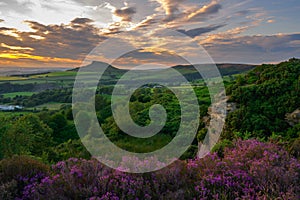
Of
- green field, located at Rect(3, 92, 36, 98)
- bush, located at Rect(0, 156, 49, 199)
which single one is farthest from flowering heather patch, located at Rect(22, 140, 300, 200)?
green field, located at Rect(3, 92, 36, 98)

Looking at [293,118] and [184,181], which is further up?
[293,118]

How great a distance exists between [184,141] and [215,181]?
6.41m

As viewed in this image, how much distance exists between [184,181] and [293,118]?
4402mm

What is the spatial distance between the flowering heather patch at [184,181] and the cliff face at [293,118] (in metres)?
3.07

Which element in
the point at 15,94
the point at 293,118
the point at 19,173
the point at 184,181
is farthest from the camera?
the point at 15,94

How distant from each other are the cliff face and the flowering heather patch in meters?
3.07

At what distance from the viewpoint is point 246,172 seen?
3949mm

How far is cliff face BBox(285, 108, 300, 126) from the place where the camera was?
6.88m

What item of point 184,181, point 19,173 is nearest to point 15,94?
point 19,173

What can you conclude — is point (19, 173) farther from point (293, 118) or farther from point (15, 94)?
point (15, 94)

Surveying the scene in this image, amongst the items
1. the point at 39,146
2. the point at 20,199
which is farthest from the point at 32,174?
the point at 39,146

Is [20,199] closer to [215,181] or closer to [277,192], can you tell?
[215,181]

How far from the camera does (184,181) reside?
382 cm

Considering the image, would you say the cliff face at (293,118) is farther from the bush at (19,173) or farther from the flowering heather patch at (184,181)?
the bush at (19,173)
